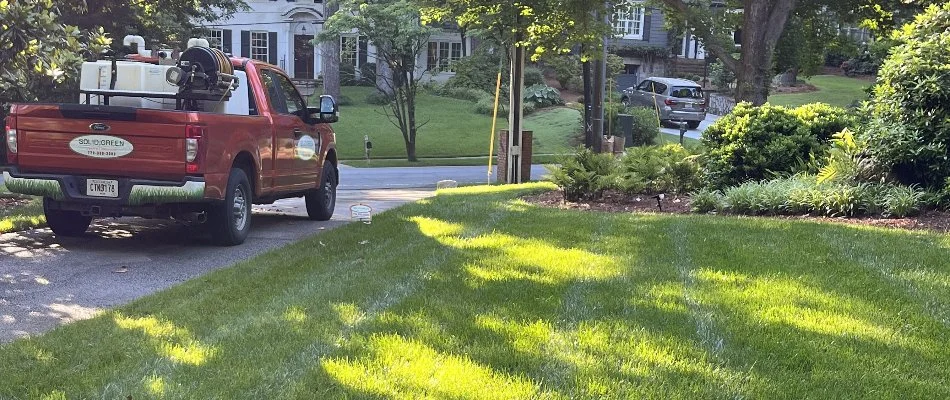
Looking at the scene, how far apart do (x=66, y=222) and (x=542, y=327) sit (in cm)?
609

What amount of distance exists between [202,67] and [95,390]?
4.88 metres

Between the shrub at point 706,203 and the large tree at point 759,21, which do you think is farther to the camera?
the large tree at point 759,21

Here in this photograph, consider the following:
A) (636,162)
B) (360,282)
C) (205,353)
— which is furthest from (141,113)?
(636,162)

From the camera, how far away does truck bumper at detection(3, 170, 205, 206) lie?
744cm

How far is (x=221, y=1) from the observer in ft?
80.2

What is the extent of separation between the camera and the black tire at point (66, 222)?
8484 millimetres

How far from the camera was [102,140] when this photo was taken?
7.44m

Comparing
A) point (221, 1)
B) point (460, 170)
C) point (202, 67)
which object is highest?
point (221, 1)

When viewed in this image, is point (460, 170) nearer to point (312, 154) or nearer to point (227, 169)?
point (312, 154)

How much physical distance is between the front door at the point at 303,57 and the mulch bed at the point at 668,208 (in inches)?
1287

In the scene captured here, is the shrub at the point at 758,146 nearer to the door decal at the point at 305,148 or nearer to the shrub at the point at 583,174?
the shrub at the point at 583,174

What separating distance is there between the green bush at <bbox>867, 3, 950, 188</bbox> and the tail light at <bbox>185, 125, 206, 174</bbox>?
669 cm

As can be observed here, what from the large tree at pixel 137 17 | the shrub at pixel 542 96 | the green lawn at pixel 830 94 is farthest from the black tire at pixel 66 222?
the green lawn at pixel 830 94

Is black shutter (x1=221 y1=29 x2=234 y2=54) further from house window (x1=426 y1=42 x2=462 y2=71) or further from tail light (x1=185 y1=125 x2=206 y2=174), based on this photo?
tail light (x1=185 y1=125 x2=206 y2=174)
